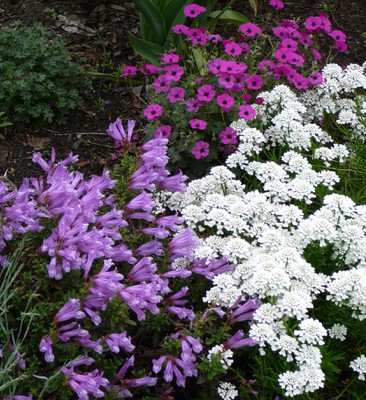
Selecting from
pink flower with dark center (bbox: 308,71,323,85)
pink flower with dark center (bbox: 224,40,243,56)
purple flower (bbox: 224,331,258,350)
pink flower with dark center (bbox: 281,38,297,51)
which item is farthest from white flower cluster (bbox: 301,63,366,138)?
purple flower (bbox: 224,331,258,350)

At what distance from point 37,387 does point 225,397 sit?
676 millimetres

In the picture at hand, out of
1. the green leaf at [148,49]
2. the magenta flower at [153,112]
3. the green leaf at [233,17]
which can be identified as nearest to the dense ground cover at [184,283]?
the magenta flower at [153,112]

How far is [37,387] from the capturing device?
7.51ft

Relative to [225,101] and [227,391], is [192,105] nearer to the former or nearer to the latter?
[225,101]

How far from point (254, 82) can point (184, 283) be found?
1.28 metres

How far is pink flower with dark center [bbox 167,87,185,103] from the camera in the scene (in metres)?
3.55

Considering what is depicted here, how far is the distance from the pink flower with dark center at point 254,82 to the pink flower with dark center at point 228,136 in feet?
0.93

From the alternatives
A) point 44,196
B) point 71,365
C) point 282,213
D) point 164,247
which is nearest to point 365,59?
point 282,213

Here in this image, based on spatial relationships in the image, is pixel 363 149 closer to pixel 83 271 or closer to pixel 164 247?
pixel 164 247

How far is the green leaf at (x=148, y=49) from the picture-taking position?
413 centimetres

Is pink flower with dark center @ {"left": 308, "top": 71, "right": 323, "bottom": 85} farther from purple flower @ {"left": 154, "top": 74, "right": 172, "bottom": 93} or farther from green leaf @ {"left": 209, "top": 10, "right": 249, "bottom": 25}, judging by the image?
green leaf @ {"left": 209, "top": 10, "right": 249, "bottom": 25}

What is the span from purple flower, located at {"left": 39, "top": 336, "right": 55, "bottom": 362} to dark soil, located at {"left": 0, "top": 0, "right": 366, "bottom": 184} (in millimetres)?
1811

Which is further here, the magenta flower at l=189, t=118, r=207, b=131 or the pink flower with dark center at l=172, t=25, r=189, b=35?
the pink flower with dark center at l=172, t=25, r=189, b=35

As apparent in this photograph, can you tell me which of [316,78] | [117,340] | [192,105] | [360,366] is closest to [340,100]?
[316,78]
